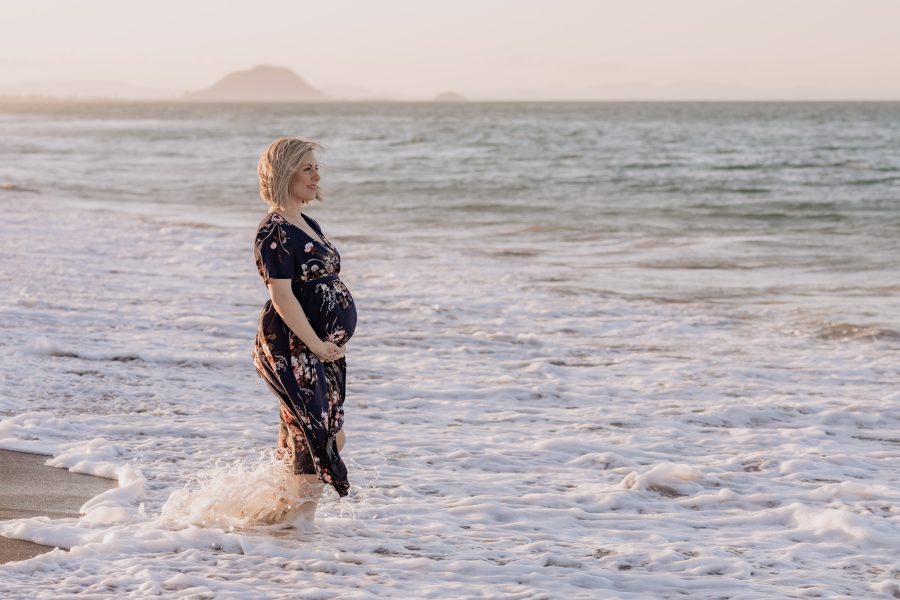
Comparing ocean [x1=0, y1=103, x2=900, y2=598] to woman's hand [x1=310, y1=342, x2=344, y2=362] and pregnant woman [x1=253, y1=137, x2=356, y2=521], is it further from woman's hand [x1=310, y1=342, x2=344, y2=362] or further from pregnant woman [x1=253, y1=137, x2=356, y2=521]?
woman's hand [x1=310, y1=342, x2=344, y2=362]

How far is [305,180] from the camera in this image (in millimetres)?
4684

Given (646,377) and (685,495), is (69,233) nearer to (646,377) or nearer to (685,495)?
(646,377)

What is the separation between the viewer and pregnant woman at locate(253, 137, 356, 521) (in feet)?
15.2

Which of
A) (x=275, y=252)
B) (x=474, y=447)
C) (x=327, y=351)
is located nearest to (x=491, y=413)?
(x=474, y=447)

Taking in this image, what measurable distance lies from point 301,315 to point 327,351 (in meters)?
0.20

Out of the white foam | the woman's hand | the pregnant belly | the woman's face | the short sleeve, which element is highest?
the woman's face

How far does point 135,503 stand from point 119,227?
1429 cm

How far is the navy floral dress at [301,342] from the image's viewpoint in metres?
4.65

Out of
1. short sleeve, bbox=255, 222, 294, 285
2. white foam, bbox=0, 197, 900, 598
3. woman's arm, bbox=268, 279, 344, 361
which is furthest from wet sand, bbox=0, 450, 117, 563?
short sleeve, bbox=255, 222, 294, 285

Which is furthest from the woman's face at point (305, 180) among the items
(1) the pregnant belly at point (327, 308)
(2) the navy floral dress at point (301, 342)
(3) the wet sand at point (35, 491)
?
(3) the wet sand at point (35, 491)

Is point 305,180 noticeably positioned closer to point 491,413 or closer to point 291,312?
point 291,312

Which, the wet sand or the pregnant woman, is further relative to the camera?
the wet sand

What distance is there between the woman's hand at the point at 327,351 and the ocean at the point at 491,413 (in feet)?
2.44

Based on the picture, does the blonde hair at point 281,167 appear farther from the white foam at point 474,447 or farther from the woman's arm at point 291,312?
the white foam at point 474,447
